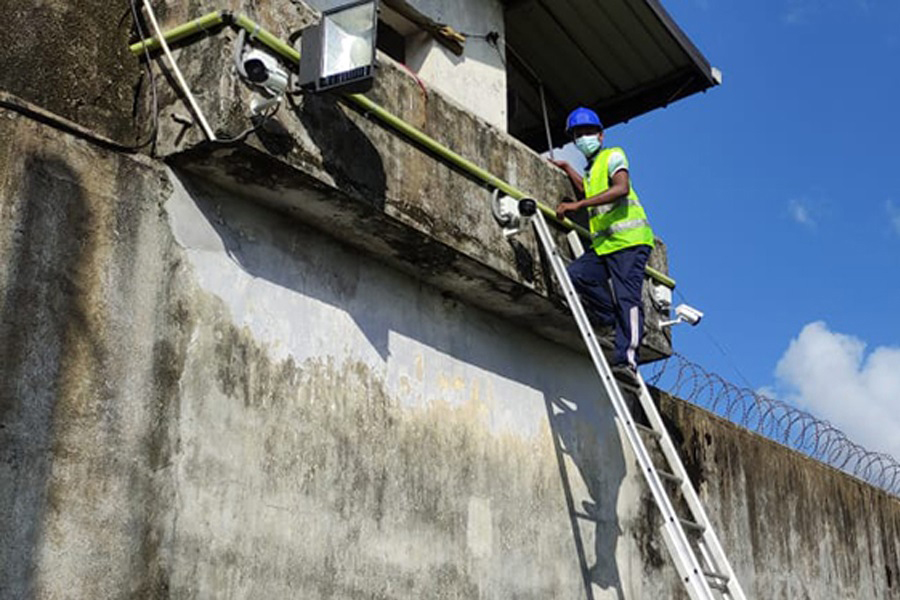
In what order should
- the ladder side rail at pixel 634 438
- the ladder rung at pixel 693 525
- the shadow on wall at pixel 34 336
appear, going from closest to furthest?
the shadow on wall at pixel 34 336 → the ladder side rail at pixel 634 438 → the ladder rung at pixel 693 525

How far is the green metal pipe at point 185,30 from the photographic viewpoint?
5574 millimetres

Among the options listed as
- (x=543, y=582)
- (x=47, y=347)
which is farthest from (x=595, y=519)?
(x=47, y=347)

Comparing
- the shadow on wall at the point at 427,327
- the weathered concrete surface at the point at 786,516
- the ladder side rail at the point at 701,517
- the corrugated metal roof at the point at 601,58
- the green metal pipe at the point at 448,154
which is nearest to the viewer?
the shadow on wall at the point at 427,327

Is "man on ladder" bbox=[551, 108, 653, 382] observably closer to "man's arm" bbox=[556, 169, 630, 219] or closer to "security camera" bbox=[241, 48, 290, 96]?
"man's arm" bbox=[556, 169, 630, 219]

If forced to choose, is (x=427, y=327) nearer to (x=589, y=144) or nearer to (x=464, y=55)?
(x=589, y=144)

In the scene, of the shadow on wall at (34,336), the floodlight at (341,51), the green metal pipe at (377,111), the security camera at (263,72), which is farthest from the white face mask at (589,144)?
the shadow on wall at (34,336)

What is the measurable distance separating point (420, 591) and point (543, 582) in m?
1.21

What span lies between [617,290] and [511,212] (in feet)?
2.98

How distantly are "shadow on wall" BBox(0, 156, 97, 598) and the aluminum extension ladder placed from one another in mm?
3142

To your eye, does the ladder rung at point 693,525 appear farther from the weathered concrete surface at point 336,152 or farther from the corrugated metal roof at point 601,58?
the corrugated metal roof at point 601,58

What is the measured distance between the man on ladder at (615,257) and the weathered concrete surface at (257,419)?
53 cm

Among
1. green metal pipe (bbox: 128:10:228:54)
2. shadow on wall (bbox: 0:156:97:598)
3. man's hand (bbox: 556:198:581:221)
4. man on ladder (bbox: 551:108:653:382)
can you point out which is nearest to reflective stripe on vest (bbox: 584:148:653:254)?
man on ladder (bbox: 551:108:653:382)

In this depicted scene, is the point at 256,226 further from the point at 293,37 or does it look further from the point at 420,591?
the point at 420,591

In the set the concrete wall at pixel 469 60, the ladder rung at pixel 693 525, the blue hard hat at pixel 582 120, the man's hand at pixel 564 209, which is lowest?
the ladder rung at pixel 693 525
